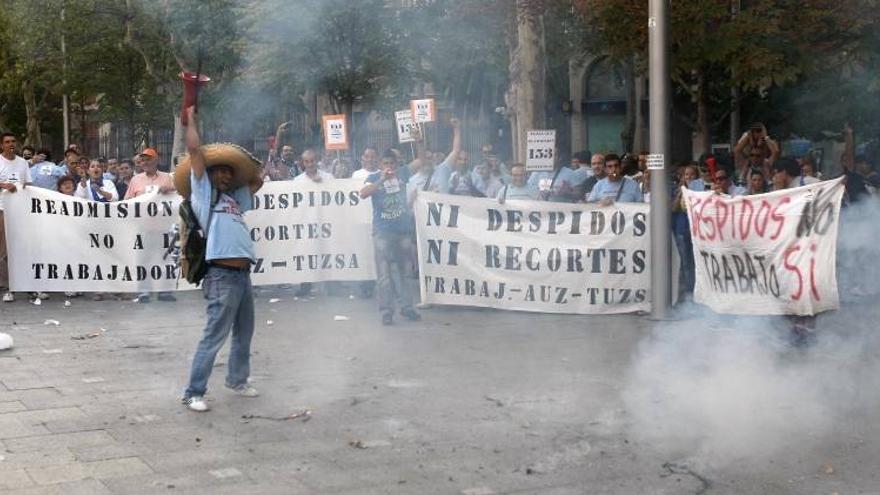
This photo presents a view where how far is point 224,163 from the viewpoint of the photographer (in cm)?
666

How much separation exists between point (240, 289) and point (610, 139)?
2856 cm

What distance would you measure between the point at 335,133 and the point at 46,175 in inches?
132

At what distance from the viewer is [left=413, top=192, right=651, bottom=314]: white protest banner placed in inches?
414

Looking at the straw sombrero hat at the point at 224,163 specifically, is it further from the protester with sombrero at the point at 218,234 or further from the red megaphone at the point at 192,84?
the red megaphone at the point at 192,84

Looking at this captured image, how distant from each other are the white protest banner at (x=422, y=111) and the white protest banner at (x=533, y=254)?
3172 mm

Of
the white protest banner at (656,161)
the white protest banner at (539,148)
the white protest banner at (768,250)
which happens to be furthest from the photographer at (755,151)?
the white protest banner at (539,148)

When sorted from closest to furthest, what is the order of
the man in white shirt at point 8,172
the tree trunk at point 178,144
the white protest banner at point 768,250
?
the tree trunk at point 178,144, the white protest banner at point 768,250, the man in white shirt at point 8,172

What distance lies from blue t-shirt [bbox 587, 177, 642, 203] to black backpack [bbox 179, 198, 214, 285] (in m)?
4.94

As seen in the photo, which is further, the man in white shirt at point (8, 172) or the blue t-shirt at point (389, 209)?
the man in white shirt at point (8, 172)

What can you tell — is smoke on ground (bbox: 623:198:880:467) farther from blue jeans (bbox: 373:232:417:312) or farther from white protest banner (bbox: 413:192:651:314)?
blue jeans (bbox: 373:232:417:312)

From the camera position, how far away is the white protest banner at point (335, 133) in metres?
14.0

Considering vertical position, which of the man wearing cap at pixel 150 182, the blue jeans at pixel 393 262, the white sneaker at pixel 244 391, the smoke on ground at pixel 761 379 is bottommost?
the smoke on ground at pixel 761 379

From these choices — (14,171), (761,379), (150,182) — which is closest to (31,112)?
(14,171)

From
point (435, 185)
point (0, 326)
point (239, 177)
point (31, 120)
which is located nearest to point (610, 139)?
point (31, 120)
